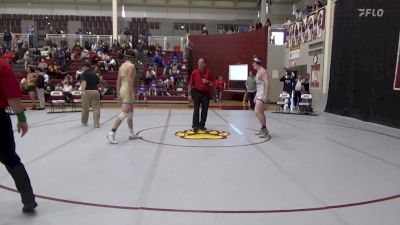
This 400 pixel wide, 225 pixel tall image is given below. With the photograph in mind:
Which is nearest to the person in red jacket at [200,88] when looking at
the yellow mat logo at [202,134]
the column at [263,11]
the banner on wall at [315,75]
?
the yellow mat logo at [202,134]

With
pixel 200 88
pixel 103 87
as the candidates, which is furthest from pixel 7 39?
pixel 200 88

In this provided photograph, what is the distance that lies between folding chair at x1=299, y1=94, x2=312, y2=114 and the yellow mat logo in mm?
6265

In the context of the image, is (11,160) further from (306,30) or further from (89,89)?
(306,30)

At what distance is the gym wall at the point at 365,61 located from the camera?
10.9m

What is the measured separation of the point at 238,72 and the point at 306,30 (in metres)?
6.80

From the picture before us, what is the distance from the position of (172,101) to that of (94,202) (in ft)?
54.0

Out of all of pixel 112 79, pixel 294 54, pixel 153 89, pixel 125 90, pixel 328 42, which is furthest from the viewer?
pixel 112 79

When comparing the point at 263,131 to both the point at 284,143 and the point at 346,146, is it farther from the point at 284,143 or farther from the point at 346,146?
the point at 346,146

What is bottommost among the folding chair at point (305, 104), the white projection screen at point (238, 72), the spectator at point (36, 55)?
the folding chair at point (305, 104)

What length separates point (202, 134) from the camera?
27.9 ft

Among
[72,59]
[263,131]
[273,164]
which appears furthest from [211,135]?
[72,59]

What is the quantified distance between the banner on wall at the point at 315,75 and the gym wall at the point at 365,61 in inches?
66.4

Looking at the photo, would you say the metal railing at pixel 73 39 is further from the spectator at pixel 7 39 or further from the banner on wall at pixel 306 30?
the banner on wall at pixel 306 30

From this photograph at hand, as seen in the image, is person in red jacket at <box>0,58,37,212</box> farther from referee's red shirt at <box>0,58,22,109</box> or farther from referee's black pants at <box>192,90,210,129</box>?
referee's black pants at <box>192,90,210,129</box>
